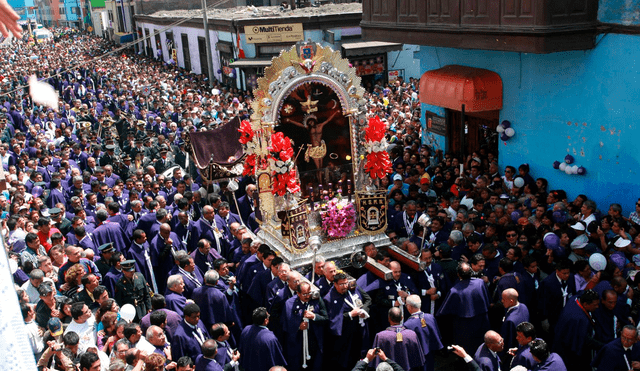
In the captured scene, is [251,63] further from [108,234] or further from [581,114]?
[581,114]

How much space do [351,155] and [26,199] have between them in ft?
22.3

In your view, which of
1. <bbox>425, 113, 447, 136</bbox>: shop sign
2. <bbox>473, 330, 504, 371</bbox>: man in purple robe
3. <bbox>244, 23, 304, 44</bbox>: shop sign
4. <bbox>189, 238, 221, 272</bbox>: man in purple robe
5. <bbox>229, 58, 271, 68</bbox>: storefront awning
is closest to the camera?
<bbox>473, 330, 504, 371</bbox>: man in purple robe

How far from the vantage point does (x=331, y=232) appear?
1047cm

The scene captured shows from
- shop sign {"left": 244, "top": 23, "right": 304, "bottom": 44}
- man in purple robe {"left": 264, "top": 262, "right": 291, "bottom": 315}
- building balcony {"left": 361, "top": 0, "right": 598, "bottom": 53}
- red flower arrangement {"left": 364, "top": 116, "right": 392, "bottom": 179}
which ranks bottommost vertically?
man in purple robe {"left": 264, "top": 262, "right": 291, "bottom": 315}

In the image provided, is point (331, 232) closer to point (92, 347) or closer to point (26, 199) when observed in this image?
point (92, 347)

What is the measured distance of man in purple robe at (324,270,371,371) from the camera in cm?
776

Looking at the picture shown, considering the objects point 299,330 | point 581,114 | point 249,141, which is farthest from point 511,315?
point 581,114

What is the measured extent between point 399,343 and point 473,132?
959 centimetres

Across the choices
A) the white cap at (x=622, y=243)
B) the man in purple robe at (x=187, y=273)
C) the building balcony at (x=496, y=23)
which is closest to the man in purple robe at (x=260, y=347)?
the man in purple robe at (x=187, y=273)

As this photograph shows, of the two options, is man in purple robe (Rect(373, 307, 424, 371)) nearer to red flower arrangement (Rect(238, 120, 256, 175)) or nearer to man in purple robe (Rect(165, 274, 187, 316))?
man in purple robe (Rect(165, 274, 187, 316))

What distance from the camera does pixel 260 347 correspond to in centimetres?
681

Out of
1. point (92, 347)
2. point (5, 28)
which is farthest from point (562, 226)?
point (5, 28)

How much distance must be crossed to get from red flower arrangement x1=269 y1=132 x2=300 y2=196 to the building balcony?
4.69m

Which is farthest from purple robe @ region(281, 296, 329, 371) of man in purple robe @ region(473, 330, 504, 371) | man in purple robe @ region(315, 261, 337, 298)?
man in purple robe @ region(473, 330, 504, 371)
